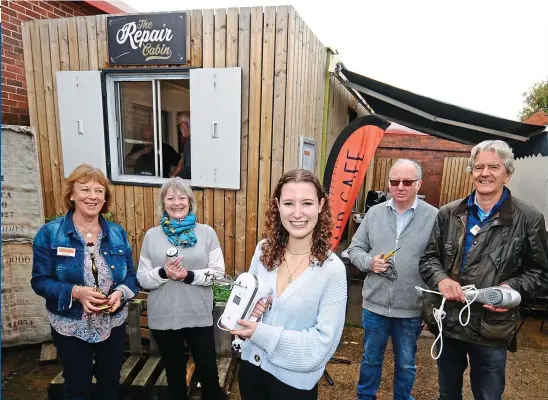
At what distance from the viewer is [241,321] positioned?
4.77 ft

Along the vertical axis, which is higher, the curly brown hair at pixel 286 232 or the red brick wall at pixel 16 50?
the red brick wall at pixel 16 50

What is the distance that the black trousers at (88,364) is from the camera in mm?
2092

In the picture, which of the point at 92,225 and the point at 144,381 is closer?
the point at 92,225

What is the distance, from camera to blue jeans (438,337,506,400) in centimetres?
199

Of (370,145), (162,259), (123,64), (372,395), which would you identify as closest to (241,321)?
(162,259)

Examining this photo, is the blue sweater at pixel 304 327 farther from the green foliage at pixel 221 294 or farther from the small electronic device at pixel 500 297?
the green foliage at pixel 221 294

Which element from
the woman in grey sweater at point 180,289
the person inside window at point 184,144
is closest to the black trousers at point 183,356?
the woman in grey sweater at point 180,289

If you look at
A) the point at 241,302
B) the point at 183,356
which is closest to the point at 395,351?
the point at 183,356

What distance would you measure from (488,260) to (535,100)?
26794mm

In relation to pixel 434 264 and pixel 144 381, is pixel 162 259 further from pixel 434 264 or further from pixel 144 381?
pixel 434 264

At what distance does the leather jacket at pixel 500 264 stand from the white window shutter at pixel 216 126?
2.50 meters

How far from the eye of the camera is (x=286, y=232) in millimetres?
1775

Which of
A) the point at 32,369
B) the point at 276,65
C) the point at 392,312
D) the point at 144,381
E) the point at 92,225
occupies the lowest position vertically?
the point at 32,369

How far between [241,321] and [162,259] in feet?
3.57
